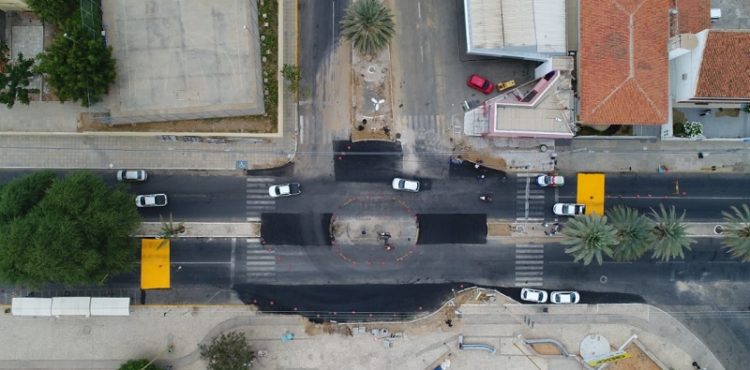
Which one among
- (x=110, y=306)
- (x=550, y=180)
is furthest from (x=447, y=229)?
(x=110, y=306)

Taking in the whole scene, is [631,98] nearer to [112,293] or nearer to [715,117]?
[715,117]

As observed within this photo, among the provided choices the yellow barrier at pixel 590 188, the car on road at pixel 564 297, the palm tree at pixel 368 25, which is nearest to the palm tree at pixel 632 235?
the yellow barrier at pixel 590 188

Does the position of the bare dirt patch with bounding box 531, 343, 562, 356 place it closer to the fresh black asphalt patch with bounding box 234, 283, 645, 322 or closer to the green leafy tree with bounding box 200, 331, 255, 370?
the fresh black asphalt patch with bounding box 234, 283, 645, 322

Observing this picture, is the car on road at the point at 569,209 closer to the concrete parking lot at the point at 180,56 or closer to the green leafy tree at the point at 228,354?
the concrete parking lot at the point at 180,56

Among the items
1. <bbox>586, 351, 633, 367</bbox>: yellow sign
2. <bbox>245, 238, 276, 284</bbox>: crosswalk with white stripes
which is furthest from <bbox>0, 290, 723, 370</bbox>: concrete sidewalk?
<bbox>245, 238, 276, 284</bbox>: crosswalk with white stripes

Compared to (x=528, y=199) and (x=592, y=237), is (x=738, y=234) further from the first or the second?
(x=528, y=199)
